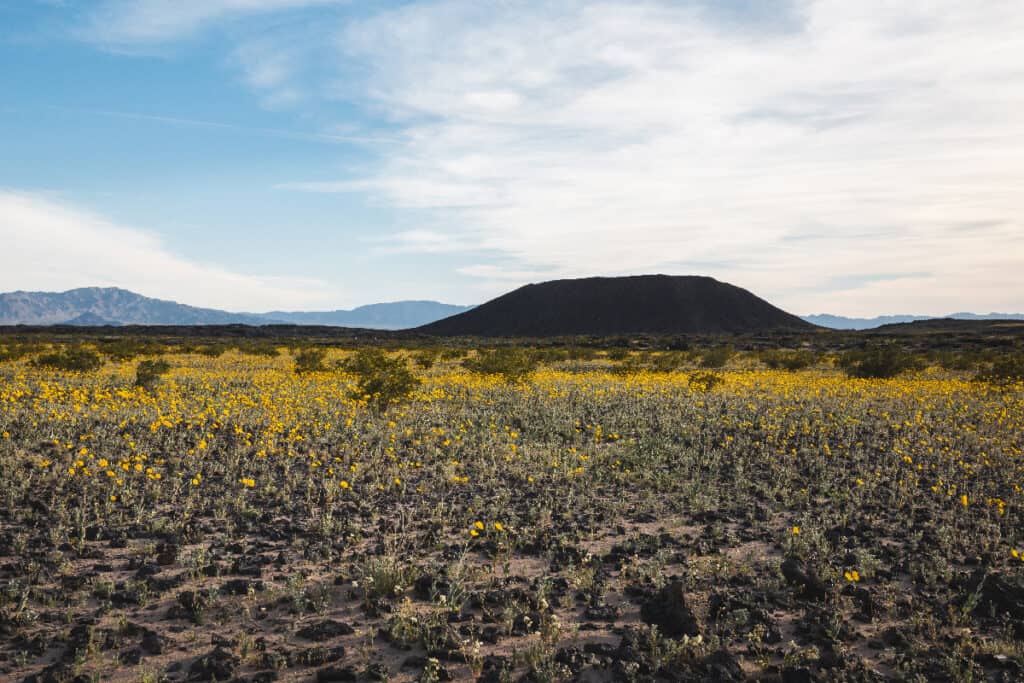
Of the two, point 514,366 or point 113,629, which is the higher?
point 514,366

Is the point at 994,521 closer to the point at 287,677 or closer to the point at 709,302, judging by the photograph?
the point at 287,677

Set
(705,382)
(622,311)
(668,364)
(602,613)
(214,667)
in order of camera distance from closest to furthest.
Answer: (214,667) → (602,613) → (705,382) → (668,364) → (622,311)

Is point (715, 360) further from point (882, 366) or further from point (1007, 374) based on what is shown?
point (1007, 374)

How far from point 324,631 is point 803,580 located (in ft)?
14.6

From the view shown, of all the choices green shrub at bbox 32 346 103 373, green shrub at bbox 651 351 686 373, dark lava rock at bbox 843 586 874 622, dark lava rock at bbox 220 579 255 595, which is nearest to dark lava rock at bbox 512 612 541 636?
dark lava rock at bbox 220 579 255 595

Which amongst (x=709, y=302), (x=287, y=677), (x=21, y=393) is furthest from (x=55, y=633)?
(x=709, y=302)

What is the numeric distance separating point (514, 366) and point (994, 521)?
1524 centimetres

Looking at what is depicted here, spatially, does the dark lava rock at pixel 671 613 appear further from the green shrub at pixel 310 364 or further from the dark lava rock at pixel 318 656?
the green shrub at pixel 310 364

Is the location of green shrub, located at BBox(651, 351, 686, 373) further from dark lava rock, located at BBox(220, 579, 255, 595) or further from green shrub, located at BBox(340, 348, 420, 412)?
dark lava rock, located at BBox(220, 579, 255, 595)

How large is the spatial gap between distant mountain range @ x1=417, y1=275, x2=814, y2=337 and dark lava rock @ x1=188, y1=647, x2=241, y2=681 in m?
124

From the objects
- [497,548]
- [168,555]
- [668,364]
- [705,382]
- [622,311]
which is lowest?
[497,548]

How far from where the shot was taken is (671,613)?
5.14m

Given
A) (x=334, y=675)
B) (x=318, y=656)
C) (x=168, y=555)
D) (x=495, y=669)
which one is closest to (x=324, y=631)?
(x=318, y=656)

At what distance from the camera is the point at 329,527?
6863 mm
